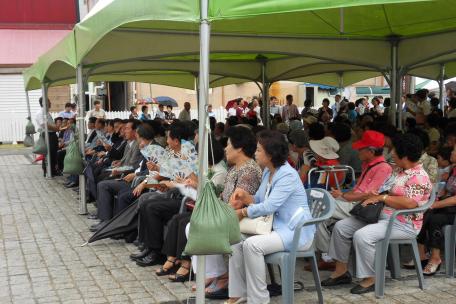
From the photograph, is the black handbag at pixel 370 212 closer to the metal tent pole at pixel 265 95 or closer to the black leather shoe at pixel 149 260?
the black leather shoe at pixel 149 260

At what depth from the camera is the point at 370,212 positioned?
4.61 metres

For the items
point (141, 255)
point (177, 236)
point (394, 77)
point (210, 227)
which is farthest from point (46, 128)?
point (210, 227)

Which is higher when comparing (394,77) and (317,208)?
(394,77)

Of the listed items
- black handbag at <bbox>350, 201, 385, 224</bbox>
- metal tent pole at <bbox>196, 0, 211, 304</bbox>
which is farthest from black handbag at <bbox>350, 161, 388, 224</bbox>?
metal tent pole at <bbox>196, 0, 211, 304</bbox>

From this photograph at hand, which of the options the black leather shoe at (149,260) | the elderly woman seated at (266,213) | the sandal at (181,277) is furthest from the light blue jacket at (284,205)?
the black leather shoe at (149,260)

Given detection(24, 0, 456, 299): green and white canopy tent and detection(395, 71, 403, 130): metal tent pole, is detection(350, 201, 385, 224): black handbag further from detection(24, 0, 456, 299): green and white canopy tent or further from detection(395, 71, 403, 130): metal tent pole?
detection(395, 71, 403, 130): metal tent pole

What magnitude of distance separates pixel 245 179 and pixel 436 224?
1773mm

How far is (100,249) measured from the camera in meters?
6.44

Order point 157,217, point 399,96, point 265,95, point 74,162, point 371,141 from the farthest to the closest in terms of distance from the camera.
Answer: point 265,95 < point 399,96 < point 74,162 < point 157,217 < point 371,141

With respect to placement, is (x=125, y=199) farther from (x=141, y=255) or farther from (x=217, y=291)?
(x=217, y=291)

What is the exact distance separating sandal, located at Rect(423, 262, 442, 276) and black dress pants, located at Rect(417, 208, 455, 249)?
0.58 ft

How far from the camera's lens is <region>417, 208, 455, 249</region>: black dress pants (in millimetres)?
5023

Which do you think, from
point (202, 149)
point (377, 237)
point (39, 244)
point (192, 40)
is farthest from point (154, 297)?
point (192, 40)

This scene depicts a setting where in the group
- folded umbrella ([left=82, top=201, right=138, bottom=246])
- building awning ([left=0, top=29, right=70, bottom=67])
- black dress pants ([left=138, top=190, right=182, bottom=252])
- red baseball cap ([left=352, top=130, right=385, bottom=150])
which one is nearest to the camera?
red baseball cap ([left=352, top=130, right=385, bottom=150])
